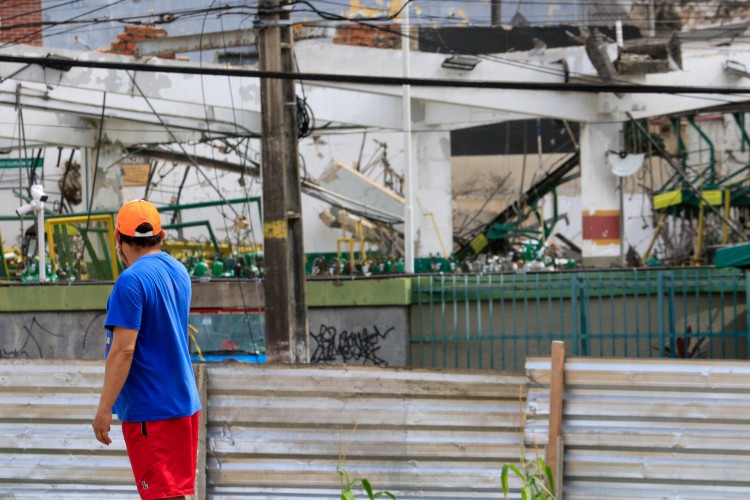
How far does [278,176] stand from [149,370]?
663 centimetres

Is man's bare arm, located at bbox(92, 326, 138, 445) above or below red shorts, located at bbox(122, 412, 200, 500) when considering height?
above

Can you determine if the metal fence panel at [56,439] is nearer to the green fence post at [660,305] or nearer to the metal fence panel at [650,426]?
the metal fence panel at [650,426]

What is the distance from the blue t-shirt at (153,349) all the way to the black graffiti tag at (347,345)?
10.8 m

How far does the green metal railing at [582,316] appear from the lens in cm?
1473

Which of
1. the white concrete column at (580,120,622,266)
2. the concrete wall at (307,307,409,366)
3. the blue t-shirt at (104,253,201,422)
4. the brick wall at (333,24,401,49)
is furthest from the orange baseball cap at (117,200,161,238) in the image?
the brick wall at (333,24,401,49)

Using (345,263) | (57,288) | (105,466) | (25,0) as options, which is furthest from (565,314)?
(25,0)

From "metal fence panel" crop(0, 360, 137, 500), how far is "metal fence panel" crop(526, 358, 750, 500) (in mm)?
2824

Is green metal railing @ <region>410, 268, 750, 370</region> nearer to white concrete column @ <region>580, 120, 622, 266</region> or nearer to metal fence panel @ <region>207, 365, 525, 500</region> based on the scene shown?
white concrete column @ <region>580, 120, 622, 266</region>

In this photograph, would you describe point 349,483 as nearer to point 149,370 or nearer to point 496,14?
point 149,370

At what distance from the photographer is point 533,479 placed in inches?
251

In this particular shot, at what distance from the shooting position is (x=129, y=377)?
16.4ft

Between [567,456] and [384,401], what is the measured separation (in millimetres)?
1247

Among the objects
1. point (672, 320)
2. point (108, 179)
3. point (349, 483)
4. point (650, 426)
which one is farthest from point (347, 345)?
point (650, 426)

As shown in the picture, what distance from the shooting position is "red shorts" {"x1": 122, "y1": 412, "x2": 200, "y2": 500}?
16.1 feet
